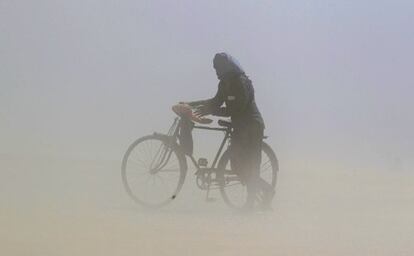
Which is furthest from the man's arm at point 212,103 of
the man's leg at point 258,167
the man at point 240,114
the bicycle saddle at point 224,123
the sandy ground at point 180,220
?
the sandy ground at point 180,220

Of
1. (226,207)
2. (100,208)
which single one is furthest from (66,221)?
(226,207)

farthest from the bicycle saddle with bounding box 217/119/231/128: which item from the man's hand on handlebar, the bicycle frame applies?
the man's hand on handlebar

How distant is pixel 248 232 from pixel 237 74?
167 centimetres

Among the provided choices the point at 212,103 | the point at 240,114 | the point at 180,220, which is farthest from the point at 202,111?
the point at 180,220

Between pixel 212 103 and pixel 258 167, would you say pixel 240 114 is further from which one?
pixel 258 167

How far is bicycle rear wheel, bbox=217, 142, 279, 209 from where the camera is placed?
648 centimetres

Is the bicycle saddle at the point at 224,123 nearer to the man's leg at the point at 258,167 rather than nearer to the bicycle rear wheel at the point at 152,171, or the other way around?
the man's leg at the point at 258,167

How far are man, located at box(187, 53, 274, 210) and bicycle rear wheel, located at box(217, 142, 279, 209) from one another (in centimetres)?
6

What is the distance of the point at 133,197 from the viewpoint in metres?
6.32

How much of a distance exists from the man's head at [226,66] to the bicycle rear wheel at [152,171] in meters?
A: 0.81

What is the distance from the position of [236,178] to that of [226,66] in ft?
3.39

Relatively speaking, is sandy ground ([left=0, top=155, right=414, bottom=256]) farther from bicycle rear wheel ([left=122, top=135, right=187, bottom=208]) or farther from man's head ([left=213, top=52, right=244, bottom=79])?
man's head ([left=213, top=52, right=244, bottom=79])

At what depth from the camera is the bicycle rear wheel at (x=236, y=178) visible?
648 cm

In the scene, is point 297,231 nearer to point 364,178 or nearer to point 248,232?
point 248,232
